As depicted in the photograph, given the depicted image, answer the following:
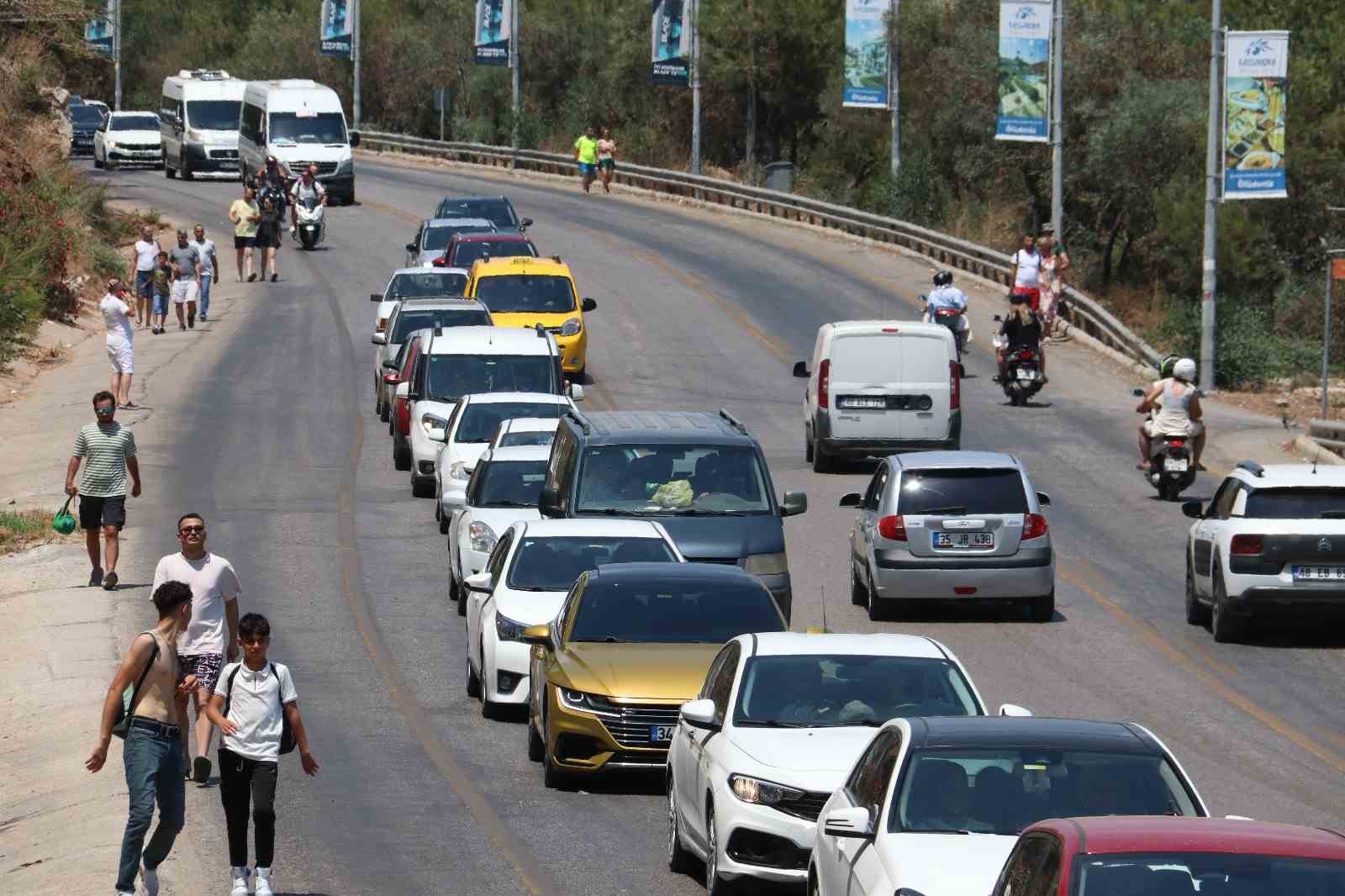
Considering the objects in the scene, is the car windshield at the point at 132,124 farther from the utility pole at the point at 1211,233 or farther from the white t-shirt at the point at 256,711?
the white t-shirt at the point at 256,711

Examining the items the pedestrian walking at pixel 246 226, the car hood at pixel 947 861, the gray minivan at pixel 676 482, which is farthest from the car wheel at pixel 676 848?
the pedestrian walking at pixel 246 226

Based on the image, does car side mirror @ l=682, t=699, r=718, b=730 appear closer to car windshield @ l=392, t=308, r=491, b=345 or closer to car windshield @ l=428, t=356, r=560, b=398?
car windshield @ l=428, t=356, r=560, b=398

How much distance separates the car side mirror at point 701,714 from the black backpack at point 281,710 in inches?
80.9

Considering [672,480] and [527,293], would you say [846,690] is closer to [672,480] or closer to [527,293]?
[672,480]

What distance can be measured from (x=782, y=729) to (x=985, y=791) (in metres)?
2.61

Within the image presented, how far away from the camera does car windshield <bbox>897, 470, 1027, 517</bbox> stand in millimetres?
19953

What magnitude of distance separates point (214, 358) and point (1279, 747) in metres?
25.4

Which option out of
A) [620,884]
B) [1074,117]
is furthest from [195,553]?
[1074,117]

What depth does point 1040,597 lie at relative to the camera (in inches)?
791

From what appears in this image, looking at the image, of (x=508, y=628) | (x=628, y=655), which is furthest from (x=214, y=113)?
(x=628, y=655)

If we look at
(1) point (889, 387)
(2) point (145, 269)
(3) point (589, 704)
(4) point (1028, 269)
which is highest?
(4) point (1028, 269)

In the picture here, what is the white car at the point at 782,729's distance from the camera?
420 inches

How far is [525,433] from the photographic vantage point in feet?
74.8

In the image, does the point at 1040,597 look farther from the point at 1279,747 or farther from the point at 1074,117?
the point at 1074,117
